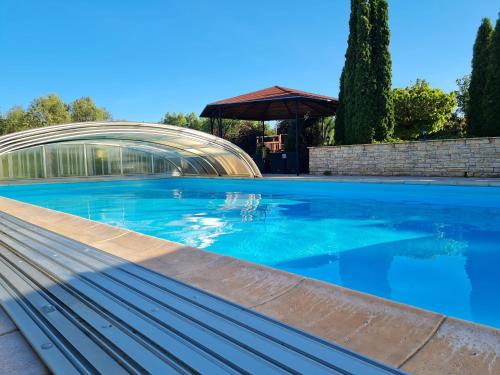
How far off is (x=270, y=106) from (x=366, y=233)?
14.9m

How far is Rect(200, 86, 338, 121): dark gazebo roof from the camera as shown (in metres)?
17.4

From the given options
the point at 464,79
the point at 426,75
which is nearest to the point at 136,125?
the point at 426,75

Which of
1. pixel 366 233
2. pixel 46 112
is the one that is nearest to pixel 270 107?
pixel 366 233

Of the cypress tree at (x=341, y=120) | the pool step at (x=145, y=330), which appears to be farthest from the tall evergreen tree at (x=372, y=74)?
the pool step at (x=145, y=330)

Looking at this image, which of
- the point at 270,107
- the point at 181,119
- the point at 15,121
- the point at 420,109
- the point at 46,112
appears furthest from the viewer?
the point at 181,119

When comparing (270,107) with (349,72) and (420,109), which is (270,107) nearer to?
(349,72)

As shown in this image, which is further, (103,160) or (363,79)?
(103,160)

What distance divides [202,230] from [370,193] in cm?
647

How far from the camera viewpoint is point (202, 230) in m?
6.84

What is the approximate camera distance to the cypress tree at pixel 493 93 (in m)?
12.2

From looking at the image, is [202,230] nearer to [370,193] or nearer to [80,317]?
[80,317]

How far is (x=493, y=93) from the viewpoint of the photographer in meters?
12.3

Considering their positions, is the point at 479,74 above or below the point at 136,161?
above

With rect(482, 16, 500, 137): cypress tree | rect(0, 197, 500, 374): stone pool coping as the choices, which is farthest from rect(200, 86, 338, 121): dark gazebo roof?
rect(0, 197, 500, 374): stone pool coping
